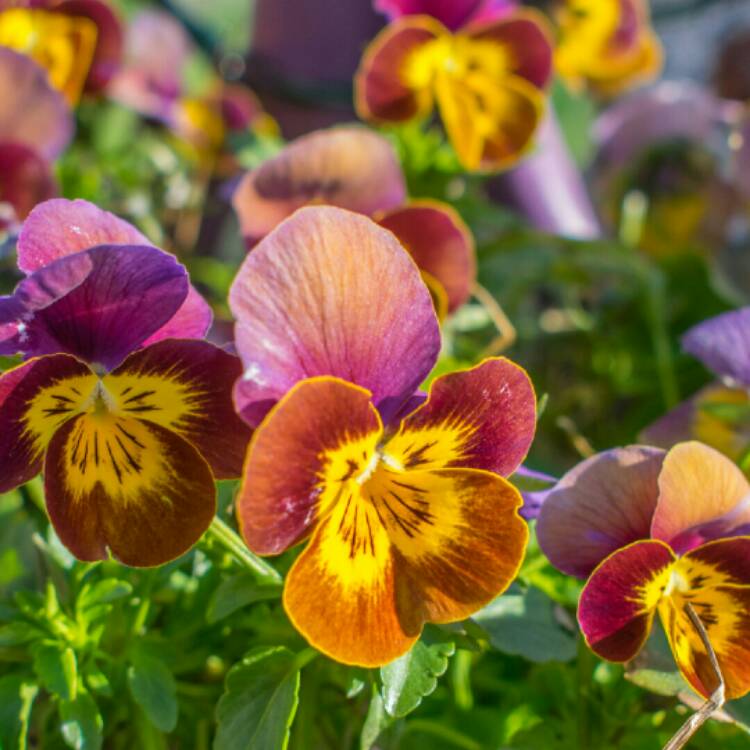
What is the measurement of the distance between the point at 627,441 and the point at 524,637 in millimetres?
449

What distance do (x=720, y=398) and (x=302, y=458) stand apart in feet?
1.22

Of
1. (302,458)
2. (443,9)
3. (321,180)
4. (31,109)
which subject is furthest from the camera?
(443,9)

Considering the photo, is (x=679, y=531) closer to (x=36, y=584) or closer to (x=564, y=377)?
(x=36, y=584)

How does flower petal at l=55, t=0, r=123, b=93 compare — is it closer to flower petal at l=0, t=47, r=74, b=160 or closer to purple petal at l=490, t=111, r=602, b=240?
flower petal at l=0, t=47, r=74, b=160

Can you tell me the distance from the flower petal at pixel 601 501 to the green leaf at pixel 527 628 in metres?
0.06

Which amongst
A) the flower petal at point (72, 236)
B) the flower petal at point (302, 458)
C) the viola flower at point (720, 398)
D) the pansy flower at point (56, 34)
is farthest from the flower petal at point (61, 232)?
the pansy flower at point (56, 34)

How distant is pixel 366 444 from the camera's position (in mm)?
403

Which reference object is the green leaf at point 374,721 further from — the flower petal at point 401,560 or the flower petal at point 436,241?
the flower petal at point 436,241

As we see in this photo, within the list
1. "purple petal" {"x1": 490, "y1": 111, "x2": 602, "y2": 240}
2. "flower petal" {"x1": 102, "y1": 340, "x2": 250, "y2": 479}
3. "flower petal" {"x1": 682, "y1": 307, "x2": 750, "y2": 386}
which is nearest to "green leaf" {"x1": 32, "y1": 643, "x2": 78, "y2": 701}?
"flower petal" {"x1": 102, "y1": 340, "x2": 250, "y2": 479}

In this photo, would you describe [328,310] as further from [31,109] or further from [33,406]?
[31,109]

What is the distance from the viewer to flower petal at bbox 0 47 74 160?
708 millimetres

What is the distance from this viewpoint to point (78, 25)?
0.86 metres

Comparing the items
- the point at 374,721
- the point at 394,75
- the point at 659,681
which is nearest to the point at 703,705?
the point at 659,681

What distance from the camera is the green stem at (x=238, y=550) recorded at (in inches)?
17.8
